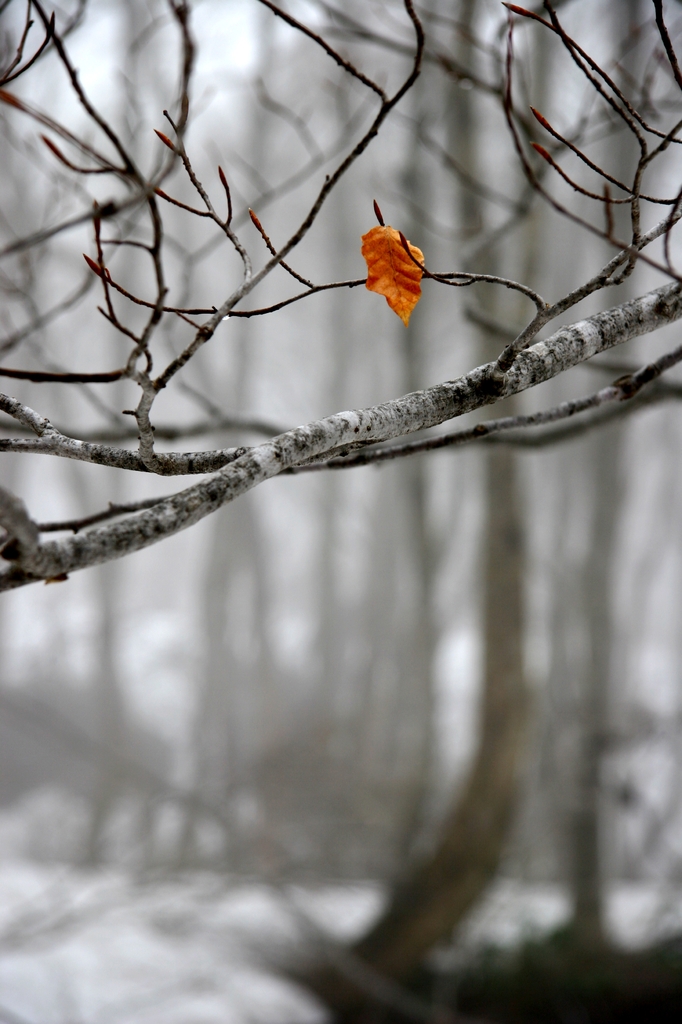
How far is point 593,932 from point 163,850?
3.73 meters

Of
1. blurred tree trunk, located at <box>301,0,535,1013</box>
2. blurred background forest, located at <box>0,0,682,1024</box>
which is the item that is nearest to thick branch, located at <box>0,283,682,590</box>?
blurred background forest, located at <box>0,0,682,1024</box>

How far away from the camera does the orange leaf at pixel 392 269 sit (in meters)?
0.72

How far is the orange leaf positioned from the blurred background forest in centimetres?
75

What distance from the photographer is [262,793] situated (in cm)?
512

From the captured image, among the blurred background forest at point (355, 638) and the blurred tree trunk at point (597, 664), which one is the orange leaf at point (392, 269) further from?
the blurred tree trunk at point (597, 664)

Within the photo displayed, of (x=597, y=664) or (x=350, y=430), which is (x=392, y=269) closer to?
(x=350, y=430)

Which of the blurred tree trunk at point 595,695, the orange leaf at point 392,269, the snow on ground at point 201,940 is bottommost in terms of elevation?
the snow on ground at point 201,940

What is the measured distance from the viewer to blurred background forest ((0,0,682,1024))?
132 inches

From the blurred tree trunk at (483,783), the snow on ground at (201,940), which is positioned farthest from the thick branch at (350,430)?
the snow on ground at (201,940)

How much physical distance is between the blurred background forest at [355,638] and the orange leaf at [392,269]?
75 centimetres

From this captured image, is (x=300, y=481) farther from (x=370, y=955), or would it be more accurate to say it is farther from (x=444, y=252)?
(x=370, y=955)

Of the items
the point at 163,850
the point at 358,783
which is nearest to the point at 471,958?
the point at 358,783

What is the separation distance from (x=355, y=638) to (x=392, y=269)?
30.4 feet

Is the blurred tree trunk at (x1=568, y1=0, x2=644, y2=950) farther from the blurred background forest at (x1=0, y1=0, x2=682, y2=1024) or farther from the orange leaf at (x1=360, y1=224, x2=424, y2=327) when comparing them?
the orange leaf at (x1=360, y1=224, x2=424, y2=327)
